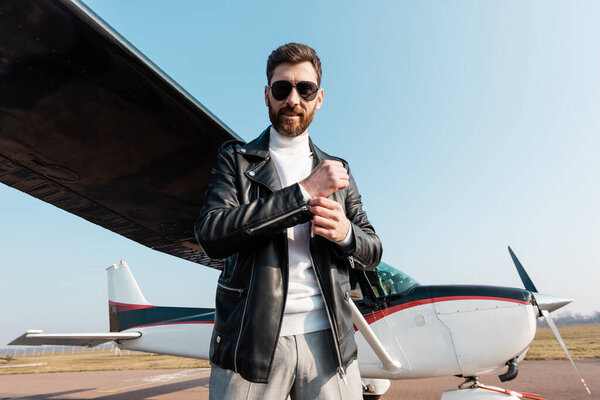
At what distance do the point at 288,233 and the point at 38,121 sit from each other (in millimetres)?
1342

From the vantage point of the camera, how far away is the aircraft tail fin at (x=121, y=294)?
385 inches

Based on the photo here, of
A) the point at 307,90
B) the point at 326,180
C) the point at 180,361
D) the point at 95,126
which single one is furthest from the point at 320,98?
the point at 180,361

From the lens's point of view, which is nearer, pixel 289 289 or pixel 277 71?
pixel 289 289

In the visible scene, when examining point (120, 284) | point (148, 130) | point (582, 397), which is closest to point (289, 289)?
point (148, 130)

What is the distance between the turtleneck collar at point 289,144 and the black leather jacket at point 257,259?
92mm

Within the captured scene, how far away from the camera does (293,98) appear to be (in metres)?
1.15

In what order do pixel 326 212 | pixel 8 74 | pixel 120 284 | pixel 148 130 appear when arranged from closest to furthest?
pixel 326 212 < pixel 8 74 < pixel 148 130 < pixel 120 284

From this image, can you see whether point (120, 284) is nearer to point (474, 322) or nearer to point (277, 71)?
point (474, 322)

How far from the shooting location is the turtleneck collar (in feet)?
4.06

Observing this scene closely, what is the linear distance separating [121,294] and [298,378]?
1088 cm

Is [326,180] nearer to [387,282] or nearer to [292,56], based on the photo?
[292,56]

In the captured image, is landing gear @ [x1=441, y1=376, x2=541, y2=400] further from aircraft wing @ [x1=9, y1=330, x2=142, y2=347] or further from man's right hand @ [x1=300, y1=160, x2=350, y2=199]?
aircraft wing @ [x1=9, y1=330, x2=142, y2=347]

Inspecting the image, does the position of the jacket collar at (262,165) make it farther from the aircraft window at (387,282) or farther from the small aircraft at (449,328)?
the aircraft window at (387,282)

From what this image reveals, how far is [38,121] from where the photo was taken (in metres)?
1.61
